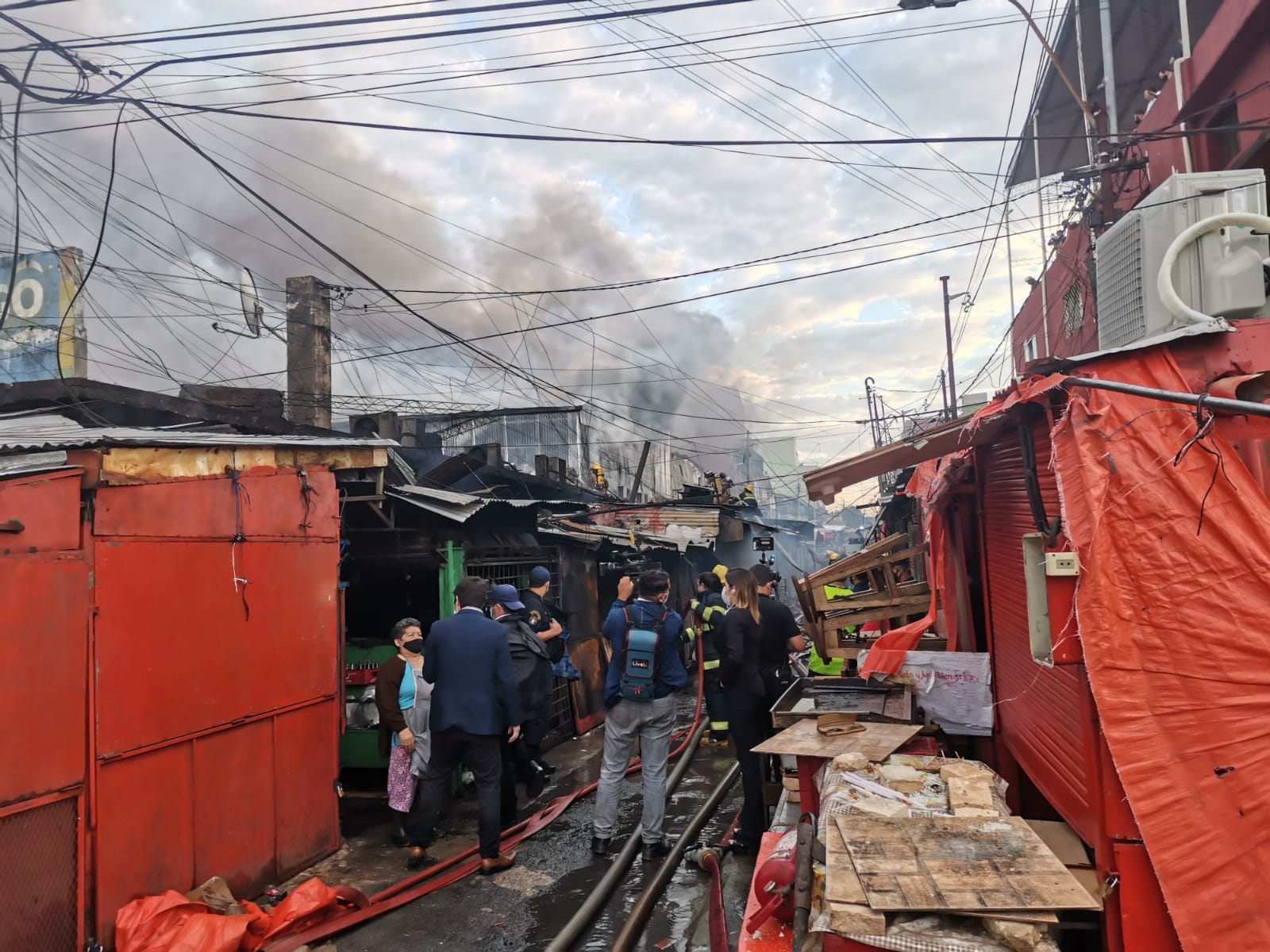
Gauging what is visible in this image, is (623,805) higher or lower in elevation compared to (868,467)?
lower

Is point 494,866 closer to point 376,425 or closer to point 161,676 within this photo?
point 161,676

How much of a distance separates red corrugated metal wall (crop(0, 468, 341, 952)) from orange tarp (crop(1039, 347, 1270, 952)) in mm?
5257

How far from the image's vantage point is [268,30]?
6.31m

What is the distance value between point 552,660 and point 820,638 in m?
2.67

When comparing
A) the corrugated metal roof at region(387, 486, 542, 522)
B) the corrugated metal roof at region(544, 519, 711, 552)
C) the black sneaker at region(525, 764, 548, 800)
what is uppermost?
the corrugated metal roof at region(387, 486, 542, 522)

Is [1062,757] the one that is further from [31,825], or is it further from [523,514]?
[523,514]

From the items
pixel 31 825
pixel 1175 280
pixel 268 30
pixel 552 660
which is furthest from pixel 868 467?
pixel 268 30

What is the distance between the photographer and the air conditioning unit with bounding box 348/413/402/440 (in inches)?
608

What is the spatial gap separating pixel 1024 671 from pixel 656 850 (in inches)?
123

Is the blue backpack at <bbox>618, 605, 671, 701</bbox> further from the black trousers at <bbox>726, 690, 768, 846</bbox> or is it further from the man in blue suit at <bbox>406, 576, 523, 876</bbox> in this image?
the man in blue suit at <bbox>406, 576, 523, 876</bbox>

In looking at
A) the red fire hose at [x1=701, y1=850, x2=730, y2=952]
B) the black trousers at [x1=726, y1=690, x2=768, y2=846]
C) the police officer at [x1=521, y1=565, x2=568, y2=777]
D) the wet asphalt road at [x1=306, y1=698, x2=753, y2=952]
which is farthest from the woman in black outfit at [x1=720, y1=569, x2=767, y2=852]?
the police officer at [x1=521, y1=565, x2=568, y2=777]

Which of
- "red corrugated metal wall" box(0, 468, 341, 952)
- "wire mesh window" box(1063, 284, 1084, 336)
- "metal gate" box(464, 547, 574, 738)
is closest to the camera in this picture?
"red corrugated metal wall" box(0, 468, 341, 952)

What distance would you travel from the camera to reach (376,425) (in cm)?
1689

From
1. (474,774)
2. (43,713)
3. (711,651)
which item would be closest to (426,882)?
(474,774)
